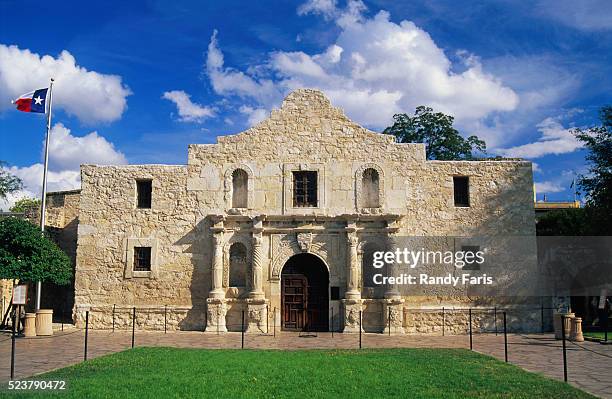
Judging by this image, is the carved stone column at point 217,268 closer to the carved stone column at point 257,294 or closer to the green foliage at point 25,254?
the carved stone column at point 257,294

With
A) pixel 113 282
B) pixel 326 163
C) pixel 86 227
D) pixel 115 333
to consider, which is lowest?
pixel 115 333

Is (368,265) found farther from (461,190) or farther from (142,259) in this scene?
(142,259)

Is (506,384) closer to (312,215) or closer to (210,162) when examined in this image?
(312,215)

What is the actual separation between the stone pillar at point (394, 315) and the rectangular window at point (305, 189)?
180 inches

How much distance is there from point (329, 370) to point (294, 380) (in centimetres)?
131

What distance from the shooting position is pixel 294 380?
10281mm

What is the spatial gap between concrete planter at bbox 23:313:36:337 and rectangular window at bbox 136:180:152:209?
224 inches

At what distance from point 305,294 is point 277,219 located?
9.77ft

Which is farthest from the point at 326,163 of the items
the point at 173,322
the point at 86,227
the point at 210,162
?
the point at 86,227

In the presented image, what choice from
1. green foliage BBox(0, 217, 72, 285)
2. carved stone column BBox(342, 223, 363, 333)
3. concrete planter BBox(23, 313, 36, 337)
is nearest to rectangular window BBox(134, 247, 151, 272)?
green foliage BBox(0, 217, 72, 285)

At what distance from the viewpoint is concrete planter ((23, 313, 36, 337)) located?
18.5 meters

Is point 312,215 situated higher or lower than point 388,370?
higher

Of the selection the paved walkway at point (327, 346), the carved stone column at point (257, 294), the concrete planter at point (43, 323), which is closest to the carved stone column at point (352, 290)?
the paved walkway at point (327, 346)

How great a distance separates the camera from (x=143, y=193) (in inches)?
881
